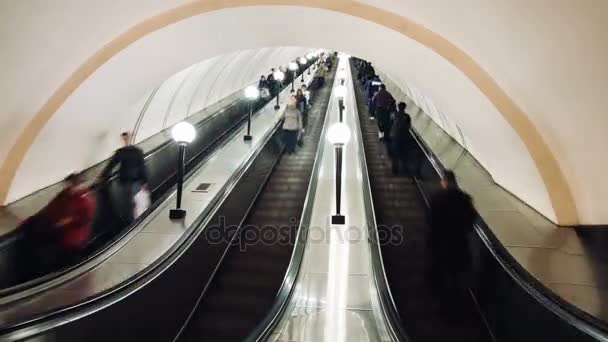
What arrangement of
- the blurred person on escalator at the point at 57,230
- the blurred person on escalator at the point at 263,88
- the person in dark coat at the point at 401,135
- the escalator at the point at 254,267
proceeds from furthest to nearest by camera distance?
the blurred person on escalator at the point at 263,88 → the person in dark coat at the point at 401,135 → the escalator at the point at 254,267 → the blurred person on escalator at the point at 57,230

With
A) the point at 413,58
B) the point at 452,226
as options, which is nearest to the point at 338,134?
the point at 413,58

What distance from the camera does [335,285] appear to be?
5.90 meters

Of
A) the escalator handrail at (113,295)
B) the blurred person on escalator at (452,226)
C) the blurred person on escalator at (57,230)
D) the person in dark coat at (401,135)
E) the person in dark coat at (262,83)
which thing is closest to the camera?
the escalator handrail at (113,295)

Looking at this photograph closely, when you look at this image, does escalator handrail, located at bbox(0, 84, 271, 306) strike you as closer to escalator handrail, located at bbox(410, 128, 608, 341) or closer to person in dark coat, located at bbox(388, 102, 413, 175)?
escalator handrail, located at bbox(410, 128, 608, 341)

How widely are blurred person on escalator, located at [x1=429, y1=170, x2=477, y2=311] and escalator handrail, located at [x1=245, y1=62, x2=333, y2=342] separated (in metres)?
1.94

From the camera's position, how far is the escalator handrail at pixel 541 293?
283 centimetres

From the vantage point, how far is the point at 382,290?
5023 millimetres

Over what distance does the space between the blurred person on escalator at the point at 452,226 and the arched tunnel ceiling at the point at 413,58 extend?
1270 mm

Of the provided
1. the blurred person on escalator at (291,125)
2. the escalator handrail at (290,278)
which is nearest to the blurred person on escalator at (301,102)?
the blurred person on escalator at (291,125)

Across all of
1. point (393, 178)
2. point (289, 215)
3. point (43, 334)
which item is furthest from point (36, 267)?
point (393, 178)

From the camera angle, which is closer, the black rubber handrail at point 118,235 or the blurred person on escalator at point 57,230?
the black rubber handrail at point 118,235

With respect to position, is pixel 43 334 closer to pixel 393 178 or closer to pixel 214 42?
pixel 214 42

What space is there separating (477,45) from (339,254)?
365 centimetres

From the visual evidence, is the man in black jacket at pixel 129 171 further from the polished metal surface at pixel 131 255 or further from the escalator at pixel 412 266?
the escalator at pixel 412 266
